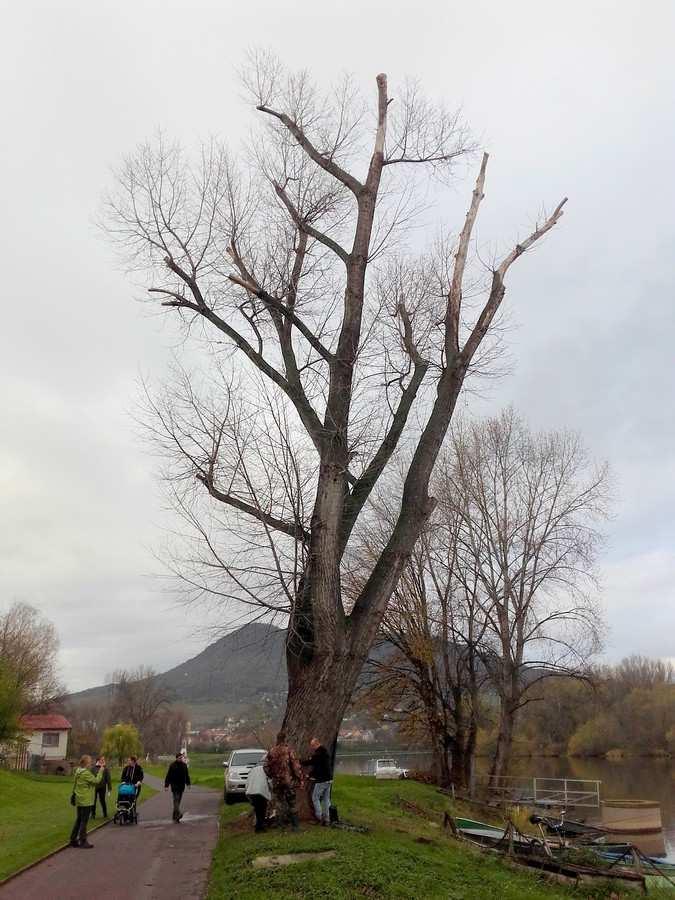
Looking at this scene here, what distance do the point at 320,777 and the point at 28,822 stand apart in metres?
13.0

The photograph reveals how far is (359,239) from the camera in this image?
44.2 feet

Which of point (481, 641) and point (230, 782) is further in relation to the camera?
point (481, 641)

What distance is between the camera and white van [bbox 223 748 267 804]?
2017cm

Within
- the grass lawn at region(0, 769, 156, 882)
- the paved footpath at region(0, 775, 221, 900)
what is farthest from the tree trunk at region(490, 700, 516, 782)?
the paved footpath at region(0, 775, 221, 900)

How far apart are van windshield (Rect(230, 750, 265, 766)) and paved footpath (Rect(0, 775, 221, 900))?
4.58 m

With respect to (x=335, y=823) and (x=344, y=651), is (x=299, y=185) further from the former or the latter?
(x=335, y=823)

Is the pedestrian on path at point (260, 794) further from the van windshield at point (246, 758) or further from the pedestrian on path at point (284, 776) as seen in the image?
the van windshield at point (246, 758)

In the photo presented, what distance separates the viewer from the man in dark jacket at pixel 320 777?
11.2 meters

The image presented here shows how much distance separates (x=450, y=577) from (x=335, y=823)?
18.0 m

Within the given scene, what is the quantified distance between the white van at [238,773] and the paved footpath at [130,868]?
3309 mm

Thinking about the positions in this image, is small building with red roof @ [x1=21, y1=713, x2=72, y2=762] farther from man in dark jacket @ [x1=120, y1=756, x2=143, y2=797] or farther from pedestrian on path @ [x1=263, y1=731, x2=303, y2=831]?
pedestrian on path @ [x1=263, y1=731, x2=303, y2=831]

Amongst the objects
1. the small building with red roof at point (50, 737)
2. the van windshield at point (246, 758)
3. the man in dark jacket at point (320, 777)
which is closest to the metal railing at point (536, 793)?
the van windshield at point (246, 758)

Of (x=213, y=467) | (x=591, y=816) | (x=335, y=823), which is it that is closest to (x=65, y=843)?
(x=335, y=823)

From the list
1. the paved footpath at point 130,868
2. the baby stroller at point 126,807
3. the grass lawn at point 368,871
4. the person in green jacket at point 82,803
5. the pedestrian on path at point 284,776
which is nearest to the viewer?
the grass lawn at point 368,871
